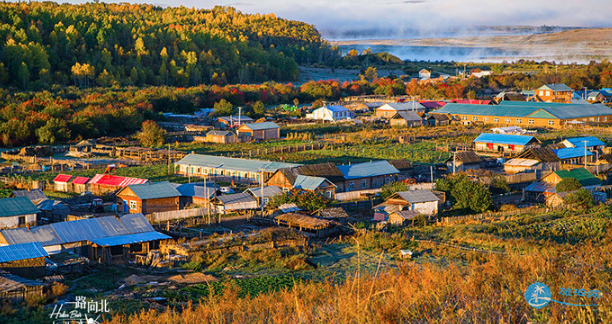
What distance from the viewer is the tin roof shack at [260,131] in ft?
139

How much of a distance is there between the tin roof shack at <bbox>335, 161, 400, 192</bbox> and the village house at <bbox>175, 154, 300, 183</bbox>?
2129 millimetres

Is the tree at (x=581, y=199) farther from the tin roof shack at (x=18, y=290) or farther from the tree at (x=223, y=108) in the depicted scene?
the tree at (x=223, y=108)

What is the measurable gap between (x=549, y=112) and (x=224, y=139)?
77.6 ft

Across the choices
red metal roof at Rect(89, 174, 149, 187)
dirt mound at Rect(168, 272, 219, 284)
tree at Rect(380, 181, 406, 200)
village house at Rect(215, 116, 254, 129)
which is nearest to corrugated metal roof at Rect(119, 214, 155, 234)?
dirt mound at Rect(168, 272, 219, 284)

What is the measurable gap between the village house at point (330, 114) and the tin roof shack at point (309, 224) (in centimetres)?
3245

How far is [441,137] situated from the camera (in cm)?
4434

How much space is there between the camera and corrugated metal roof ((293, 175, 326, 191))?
82.9 feet

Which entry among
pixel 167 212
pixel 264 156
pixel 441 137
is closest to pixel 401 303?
pixel 167 212

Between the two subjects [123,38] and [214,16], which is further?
[214,16]

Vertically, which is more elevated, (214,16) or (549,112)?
(214,16)

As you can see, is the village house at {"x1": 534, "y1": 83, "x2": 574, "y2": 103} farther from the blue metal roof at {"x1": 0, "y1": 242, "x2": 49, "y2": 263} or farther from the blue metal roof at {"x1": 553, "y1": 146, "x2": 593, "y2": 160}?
the blue metal roof at {"x1": 0, "y1": 242, "x2": 49, "y2": 263}

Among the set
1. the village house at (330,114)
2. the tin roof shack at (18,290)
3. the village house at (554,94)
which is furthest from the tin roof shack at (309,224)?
the village house at (554,94)

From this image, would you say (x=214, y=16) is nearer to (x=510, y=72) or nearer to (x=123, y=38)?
(x=123, y=38)

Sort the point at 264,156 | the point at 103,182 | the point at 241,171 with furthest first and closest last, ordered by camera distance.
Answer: the point at 264,156
the point at 241,171
the point at 103,182
